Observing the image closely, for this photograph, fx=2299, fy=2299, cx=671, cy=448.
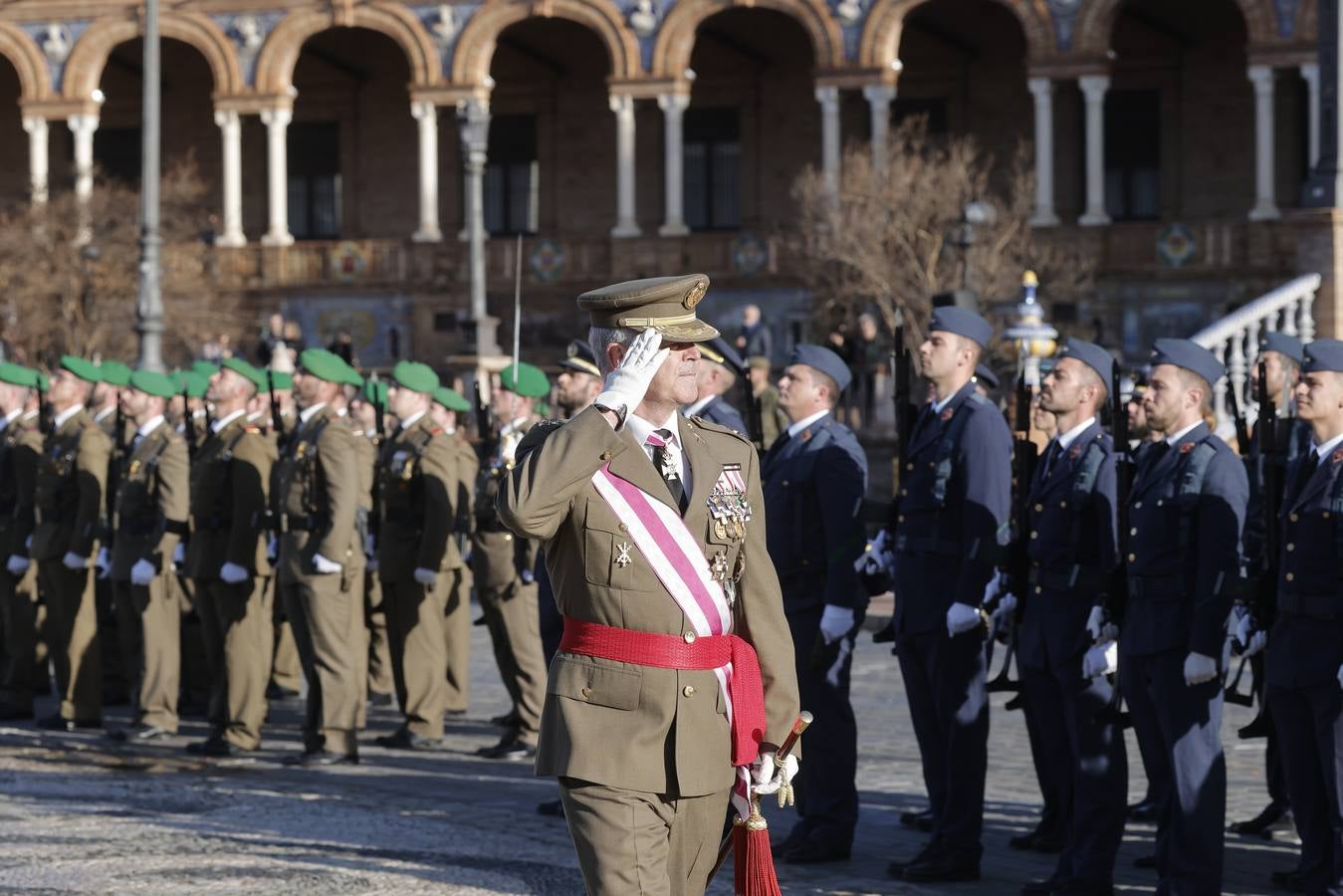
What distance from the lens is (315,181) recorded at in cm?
4244

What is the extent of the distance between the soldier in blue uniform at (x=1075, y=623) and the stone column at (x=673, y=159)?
29575mm

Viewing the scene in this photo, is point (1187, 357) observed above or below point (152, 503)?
above

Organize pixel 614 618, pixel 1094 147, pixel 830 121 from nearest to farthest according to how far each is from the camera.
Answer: pixel 614 618, pixel 1094 147, pixel 830 121

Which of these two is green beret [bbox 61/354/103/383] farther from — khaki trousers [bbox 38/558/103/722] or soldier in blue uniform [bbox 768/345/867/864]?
soldier in blue uniform [bbox 768/345/867/864]

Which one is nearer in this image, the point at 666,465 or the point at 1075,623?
the point at 666,465

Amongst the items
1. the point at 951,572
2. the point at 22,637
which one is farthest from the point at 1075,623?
the point at 22,637

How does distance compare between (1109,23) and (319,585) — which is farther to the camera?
(1109,23)

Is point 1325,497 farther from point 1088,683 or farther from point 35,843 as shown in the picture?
point 35,843

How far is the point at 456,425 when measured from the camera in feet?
47.1

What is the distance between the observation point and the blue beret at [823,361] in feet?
30.1

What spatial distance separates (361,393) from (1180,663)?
26.5ft

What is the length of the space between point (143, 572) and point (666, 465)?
7.20m

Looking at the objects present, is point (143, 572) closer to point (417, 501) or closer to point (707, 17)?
point (417, 501)

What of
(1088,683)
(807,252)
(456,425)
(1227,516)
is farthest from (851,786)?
(807,252)
